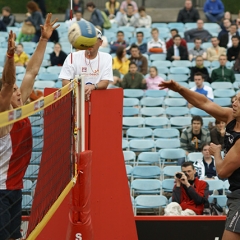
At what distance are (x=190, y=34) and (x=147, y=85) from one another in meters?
4.31

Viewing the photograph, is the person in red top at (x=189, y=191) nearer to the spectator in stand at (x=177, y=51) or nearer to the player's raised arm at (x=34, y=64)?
the player's raised arm at (x=34, y=64)

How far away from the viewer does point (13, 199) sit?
5707 mm

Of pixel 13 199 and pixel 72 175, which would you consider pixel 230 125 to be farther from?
pixel 13 199

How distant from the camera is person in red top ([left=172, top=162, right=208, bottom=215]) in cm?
971

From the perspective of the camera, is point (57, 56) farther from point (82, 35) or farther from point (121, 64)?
point (82, 35)

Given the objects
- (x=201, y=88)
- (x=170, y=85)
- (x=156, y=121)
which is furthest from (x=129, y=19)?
(x=170, y=85)

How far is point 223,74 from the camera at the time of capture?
1582 cm

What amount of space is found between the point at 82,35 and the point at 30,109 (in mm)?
1782

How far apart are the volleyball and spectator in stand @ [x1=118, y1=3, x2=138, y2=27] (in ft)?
46.0

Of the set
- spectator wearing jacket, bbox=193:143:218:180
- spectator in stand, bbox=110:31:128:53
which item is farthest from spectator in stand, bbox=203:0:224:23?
spectator wearing jacket, bbox=193:143:218:180

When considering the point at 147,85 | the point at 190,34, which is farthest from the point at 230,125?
the point at 190,34

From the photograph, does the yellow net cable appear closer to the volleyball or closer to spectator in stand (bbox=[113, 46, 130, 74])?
the volleyball

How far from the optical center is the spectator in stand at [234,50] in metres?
17.4

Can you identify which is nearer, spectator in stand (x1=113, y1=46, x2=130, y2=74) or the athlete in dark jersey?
the athlete in dark jersey
